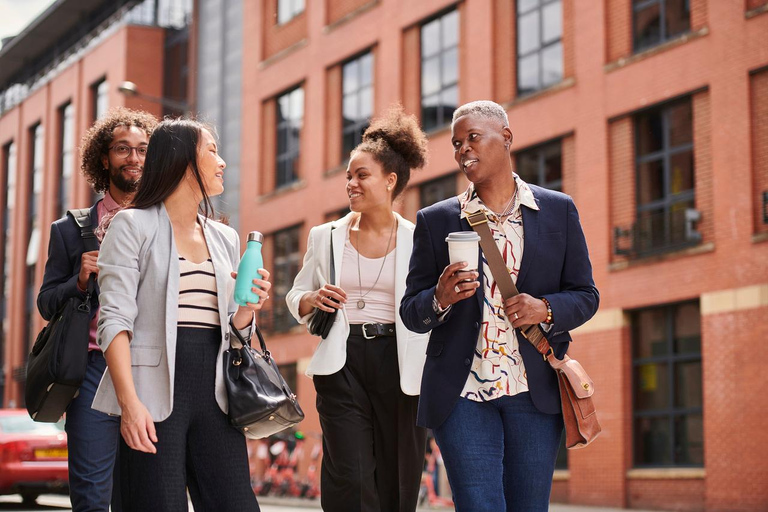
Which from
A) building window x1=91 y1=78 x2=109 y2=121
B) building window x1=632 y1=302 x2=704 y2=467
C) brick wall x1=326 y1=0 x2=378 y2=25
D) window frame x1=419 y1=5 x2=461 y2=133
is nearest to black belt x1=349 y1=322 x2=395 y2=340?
building window x1=632 y1=302 x2=704 y2=467

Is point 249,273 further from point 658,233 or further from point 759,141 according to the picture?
point 658,233

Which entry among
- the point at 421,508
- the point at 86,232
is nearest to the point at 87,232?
the point at 86,232

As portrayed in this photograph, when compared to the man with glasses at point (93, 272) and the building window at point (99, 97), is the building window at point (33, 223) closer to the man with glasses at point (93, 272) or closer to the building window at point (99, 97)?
the building window at point (99, 97)

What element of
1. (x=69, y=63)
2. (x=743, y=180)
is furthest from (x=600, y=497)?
(x=69, y=63)

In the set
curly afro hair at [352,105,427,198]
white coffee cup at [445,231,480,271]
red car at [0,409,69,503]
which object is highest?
curly afro hair at [352,105,427,198]

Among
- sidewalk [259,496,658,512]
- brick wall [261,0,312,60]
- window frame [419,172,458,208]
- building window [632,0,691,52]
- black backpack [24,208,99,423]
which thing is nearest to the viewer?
black backpack [24,208,99,423]

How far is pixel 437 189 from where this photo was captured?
27.8 m

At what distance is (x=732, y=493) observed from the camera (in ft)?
64.8

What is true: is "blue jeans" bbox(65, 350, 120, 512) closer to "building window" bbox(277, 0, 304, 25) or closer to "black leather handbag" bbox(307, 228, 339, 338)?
"black leather handbag" bbox(307, 228, 339, 338)

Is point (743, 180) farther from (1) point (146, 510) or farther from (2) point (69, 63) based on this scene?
(2) point (69, 63)

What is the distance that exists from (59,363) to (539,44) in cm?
2095

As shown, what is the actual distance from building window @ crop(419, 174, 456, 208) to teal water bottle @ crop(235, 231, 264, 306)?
900 inches

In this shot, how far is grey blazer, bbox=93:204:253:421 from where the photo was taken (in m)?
4.19

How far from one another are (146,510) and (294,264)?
2874 centimetres
